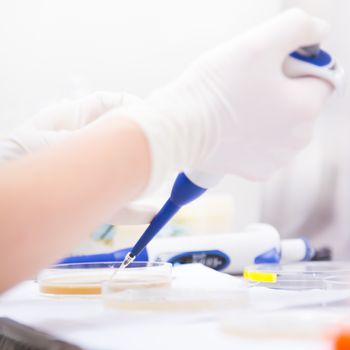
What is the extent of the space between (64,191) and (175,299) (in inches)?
8.9

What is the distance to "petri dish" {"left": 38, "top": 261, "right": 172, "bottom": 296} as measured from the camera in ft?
2.98

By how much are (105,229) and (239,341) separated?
0.84 metres

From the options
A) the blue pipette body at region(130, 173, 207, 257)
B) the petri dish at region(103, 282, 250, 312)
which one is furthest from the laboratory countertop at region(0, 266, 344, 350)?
the blue pipette body at region(130, 173, 207, 257)

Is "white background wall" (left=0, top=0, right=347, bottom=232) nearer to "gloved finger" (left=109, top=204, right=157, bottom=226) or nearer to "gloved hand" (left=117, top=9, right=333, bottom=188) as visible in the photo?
"gloved finger" (left=109, top=204, right=157, bottom=226)

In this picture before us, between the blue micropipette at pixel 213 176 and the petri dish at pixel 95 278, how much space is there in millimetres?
29

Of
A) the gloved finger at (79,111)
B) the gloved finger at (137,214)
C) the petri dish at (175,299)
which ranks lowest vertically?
the petri dish at (175,299)

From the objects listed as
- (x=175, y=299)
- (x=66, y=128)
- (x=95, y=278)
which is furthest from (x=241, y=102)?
(x=66, y=128)

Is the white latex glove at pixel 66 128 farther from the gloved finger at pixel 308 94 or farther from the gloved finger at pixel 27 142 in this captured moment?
the gloved finger at pixel 308 94

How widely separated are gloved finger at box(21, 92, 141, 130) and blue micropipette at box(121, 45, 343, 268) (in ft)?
0.88

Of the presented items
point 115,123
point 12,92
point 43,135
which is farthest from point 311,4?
point 115,123

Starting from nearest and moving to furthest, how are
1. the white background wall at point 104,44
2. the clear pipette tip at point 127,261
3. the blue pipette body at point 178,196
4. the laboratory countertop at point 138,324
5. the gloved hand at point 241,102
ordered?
the laboratory countertop at point 138,324 → the gloved hand at point 241,102 → the blue pipette body at point 178,196 → the clear pipette tip at point 127,261 → the white background wall at point 104,44

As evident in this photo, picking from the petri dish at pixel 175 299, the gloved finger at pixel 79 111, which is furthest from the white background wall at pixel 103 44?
the petri dish at pixel 175 299

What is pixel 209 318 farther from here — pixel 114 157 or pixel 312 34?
pixel 312 34

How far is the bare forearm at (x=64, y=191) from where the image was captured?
584mm
